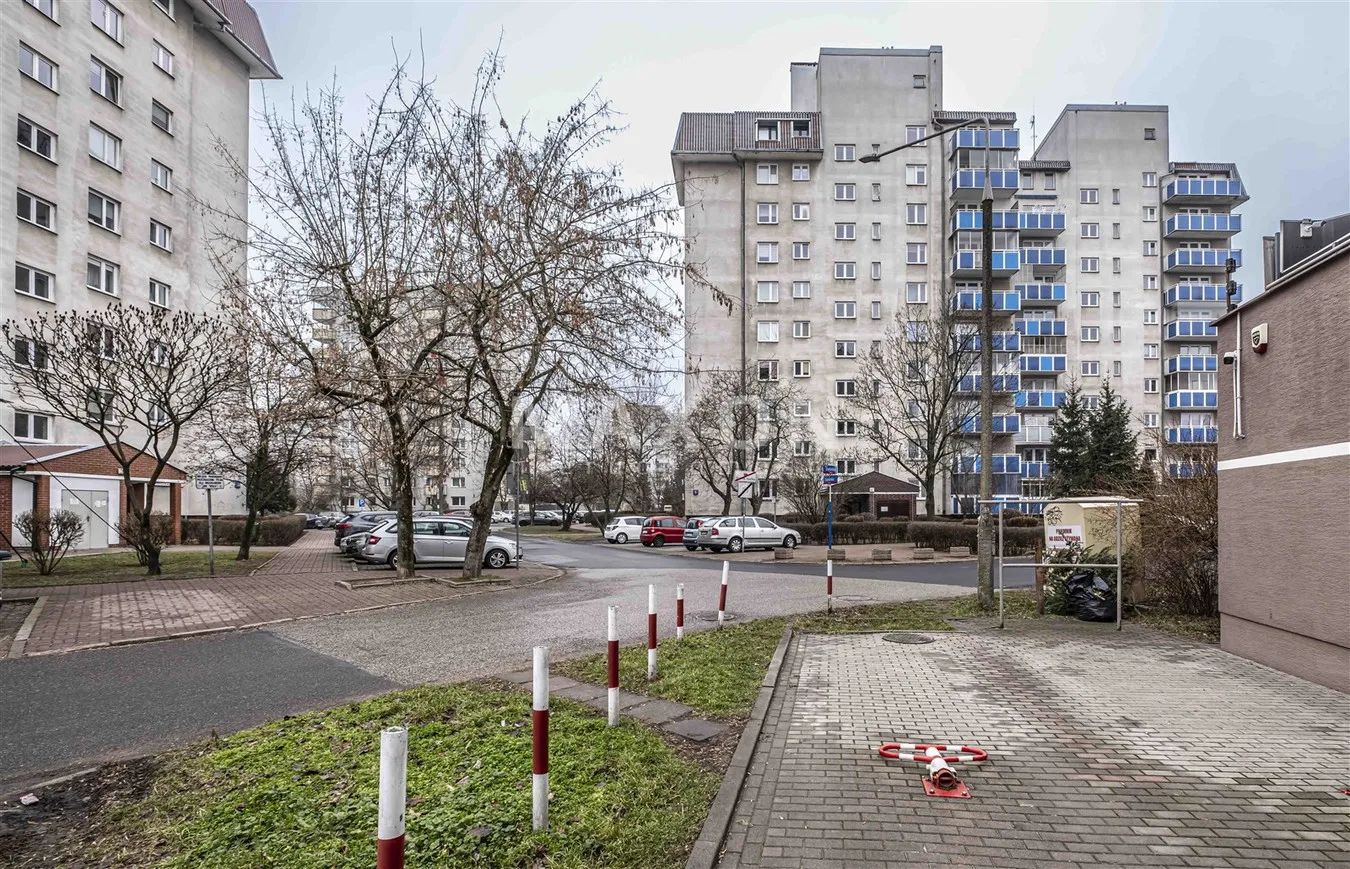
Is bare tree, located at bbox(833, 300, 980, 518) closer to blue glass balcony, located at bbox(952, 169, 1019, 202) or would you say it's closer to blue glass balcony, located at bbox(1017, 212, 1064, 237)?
blue glass balcony, located at bbox(952, 169, 1019, 202)

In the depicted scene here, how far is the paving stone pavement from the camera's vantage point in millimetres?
4078

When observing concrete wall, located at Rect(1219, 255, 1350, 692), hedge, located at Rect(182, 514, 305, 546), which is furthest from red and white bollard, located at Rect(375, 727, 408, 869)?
hedge, located at Rect(182, 514, 305, 546)

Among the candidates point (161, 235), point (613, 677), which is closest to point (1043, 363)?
point (161, 235)

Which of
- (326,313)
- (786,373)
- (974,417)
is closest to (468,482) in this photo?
(786,373)

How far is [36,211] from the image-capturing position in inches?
1220

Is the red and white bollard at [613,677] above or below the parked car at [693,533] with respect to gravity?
above

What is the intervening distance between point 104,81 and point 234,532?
2019 centimetres

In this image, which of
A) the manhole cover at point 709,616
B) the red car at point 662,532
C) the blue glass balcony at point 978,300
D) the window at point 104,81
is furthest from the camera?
the blue glass balcony at point 978,300

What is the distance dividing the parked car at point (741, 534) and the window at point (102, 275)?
27510 mm

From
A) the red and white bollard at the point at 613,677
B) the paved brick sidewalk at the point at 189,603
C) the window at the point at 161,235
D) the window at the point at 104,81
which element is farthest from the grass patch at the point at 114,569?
the window at the point at 104,81

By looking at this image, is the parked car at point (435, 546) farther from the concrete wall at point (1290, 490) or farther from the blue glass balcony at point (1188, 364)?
the blue glass balcony at point (1188, 364)

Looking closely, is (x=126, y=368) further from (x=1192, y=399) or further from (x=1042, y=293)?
(x=1192, y=399)

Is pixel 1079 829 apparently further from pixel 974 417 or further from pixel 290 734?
pixel 974 417

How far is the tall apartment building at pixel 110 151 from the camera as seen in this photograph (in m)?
30.2
